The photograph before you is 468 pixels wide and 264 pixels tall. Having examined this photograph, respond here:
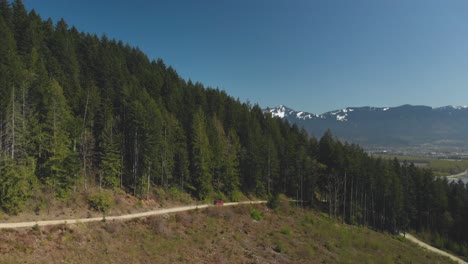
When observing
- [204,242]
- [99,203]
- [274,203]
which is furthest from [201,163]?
[99,203]

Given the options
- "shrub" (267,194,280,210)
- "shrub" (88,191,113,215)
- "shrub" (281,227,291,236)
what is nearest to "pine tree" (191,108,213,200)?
"shrub" (267,194,280,210)

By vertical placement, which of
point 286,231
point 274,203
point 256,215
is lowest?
point 286,231

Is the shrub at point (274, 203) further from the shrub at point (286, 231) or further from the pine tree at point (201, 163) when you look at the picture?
the shrub at point (286, 231)

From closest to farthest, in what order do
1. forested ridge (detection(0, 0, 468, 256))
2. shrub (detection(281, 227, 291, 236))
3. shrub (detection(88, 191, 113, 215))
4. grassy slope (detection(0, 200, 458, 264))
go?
grassy slope (detection(0, 200, 458, 264)) < forested ridge (detection(0, 0, 468, 256)) < shrub (detection(88, 191, 113, 215)) < shrub (detection(281, 227, 291, 236))

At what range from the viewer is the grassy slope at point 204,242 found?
2494 centimetres

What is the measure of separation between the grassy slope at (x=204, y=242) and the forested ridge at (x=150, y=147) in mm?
7730

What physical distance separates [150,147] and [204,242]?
20.0 m

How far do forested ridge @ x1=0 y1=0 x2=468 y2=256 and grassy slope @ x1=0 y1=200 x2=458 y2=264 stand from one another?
7.73m

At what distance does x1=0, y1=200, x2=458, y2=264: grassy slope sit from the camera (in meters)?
24.9

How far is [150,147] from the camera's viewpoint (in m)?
48.3

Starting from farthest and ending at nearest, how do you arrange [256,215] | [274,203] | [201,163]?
[274,203]
[201,163]
[256,215]

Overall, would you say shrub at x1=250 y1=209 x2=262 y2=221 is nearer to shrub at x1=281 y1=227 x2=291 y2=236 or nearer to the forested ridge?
shrub at x1=281 y1=227 x2=291 y2=236

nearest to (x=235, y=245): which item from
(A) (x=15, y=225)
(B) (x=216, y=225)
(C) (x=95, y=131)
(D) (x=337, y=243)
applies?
(B) (x=216, y=225)

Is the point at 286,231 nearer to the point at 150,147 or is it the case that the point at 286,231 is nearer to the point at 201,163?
the point at 201,163
